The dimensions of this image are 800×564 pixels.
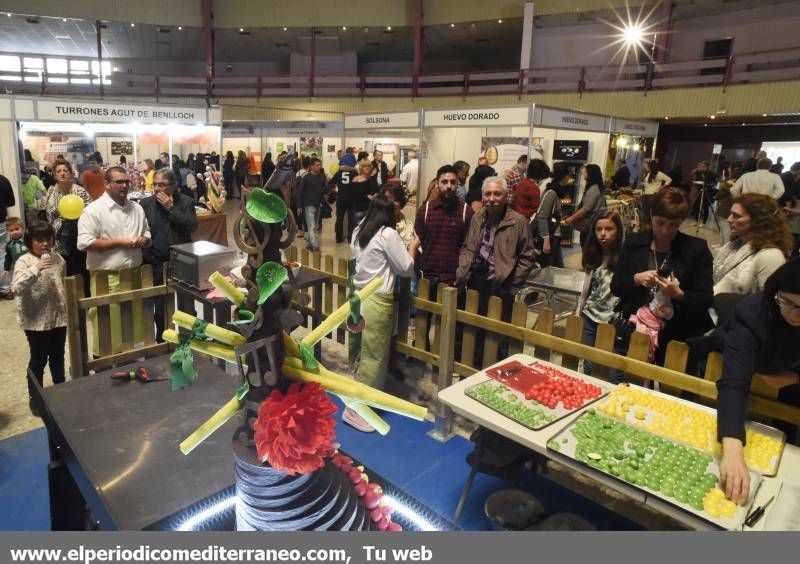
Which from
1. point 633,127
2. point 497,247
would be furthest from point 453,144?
point 497,247

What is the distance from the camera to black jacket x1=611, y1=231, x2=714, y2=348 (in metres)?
2.77

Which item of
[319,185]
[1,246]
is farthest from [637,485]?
[1,246]

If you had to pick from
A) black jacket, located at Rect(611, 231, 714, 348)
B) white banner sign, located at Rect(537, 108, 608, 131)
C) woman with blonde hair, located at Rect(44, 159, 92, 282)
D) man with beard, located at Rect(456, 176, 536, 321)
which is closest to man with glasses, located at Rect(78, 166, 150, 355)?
woman with blonde hair, located at Rect(44, 159, 92, 282)

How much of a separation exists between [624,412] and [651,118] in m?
14.9

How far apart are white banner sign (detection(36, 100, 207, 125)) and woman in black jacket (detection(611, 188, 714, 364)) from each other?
7.85 m

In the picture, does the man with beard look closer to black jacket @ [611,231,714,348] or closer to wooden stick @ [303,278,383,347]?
black jacket @ [611,231,714,348]

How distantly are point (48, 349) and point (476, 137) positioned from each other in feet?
27.3

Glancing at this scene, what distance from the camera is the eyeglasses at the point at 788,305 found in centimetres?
181

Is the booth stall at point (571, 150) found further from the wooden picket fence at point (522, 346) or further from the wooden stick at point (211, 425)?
the wooden stick at point (211, 425)

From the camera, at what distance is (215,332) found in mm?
1141

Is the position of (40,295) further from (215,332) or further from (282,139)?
(282,139)

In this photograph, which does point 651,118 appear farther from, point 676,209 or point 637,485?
point 637,485

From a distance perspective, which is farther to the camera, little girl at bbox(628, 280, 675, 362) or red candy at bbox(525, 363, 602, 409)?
little girl at bbox(628, 280, 675, 362)

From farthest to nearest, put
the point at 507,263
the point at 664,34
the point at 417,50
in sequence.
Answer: the point at 417,50
the point at 664,34
the point at 507,263
